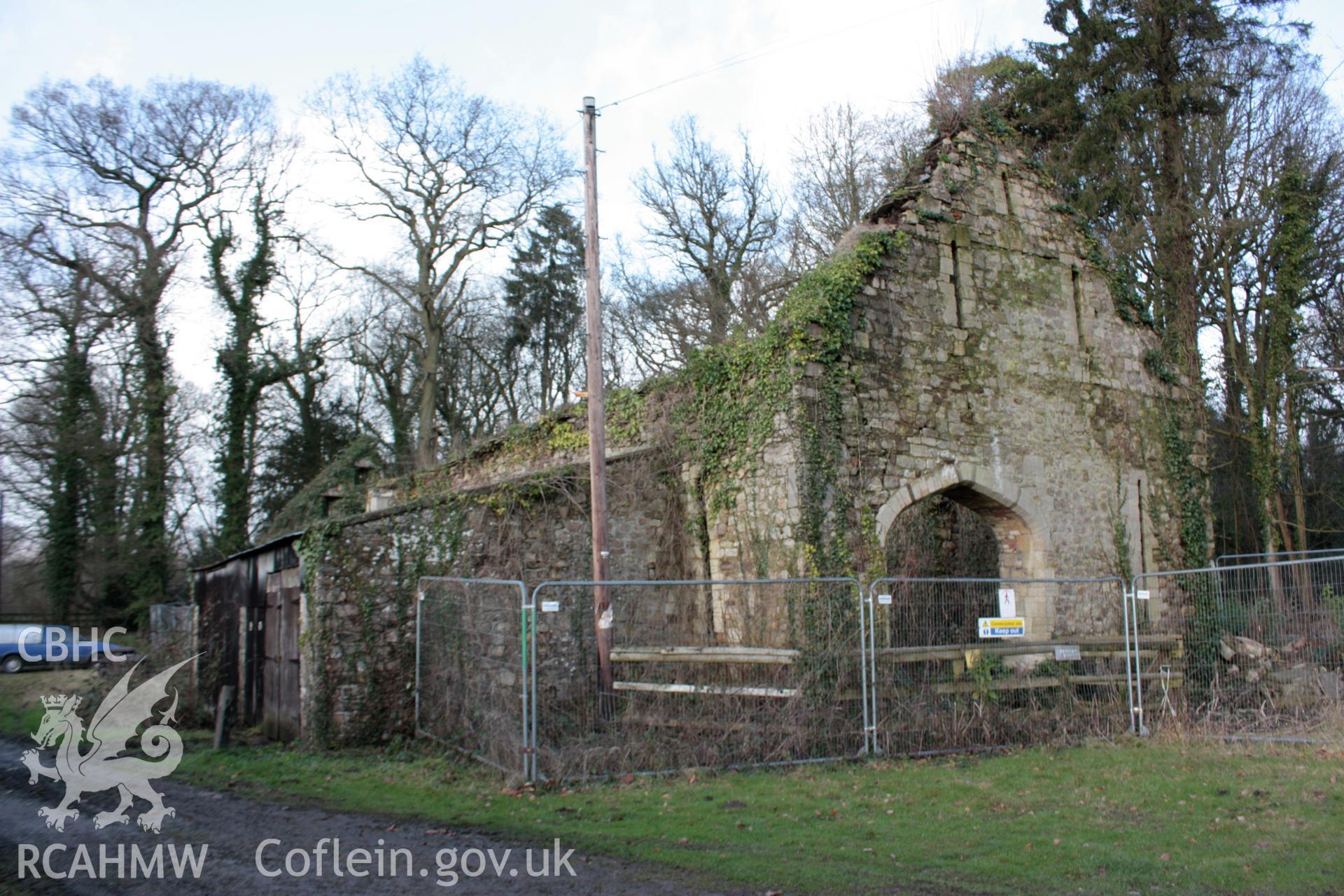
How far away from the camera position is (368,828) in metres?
7.47

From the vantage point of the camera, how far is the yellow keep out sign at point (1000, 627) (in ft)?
34.2

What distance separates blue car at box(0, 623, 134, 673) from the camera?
990 inches

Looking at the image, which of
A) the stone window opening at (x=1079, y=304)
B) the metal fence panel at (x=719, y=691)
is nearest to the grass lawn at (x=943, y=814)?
the metal fence panel at (x=719, y=691)

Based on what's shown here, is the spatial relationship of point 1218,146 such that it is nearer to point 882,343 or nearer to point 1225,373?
point 1225,373

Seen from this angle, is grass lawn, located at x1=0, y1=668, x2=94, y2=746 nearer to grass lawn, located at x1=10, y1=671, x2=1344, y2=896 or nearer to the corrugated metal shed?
the corrugated metal shed

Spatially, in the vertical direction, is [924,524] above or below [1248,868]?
above

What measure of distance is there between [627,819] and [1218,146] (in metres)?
20.1

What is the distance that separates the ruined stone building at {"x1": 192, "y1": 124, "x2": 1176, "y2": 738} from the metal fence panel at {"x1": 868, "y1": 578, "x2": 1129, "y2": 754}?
1316 mm

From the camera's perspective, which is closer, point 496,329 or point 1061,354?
point 1061,354

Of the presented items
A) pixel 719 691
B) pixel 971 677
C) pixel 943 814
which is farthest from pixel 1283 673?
pixel 719 691

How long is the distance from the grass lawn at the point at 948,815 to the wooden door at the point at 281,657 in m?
1.87

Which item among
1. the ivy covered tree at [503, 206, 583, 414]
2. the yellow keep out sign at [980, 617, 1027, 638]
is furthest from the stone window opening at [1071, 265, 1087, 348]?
the ivy covered tree at [503, 206, 583, 414]

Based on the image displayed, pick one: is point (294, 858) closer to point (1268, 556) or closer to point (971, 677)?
point (971, 677)

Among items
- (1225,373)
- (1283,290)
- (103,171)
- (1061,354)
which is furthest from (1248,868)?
(103,171)
